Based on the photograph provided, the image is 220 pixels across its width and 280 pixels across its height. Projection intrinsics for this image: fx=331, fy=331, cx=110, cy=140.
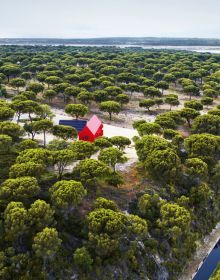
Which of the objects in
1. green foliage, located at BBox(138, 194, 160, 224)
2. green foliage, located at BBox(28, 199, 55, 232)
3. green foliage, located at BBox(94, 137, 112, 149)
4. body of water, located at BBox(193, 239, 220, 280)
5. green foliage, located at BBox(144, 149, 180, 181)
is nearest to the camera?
green foliage, located at BBox(28, 199, 55, 232)

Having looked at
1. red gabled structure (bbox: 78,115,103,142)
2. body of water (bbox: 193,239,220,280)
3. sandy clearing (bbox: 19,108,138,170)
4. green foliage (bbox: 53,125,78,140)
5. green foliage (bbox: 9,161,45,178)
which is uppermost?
green foliage (bbox: 9,161,45,178)

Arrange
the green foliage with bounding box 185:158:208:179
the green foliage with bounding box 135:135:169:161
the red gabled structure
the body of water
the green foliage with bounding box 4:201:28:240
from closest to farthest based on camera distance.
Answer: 1. the green foliage with bounding box 4:201:28:240
2. the body of water
3. the green foliage with bounding box 185:158:208:179
4. the green foliage with bounding box 135:135:169:161
5. the red gabled structure

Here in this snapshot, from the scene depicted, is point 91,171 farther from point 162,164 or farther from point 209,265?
point 209,265

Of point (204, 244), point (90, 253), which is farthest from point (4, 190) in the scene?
point (204, 244)

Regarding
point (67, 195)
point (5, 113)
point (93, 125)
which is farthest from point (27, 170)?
point (5, 113)

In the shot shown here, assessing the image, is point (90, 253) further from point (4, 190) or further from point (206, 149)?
point (206, 149)

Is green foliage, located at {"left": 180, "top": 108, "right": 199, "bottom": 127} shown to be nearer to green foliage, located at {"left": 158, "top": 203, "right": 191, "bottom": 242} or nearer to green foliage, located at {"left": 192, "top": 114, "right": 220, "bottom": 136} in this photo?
green foliage, located at {"left": 192, "top": 114, "right": 220, "bottom": 136}

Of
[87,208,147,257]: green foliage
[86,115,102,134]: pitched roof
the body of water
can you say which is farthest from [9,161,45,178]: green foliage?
the body of water

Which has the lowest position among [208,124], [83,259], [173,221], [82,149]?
[83,259]
